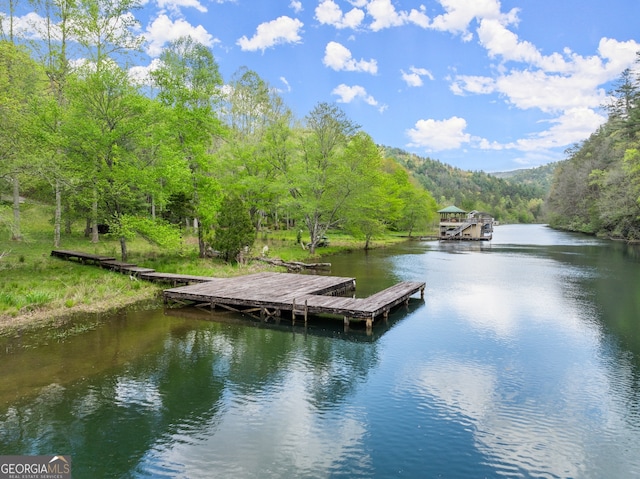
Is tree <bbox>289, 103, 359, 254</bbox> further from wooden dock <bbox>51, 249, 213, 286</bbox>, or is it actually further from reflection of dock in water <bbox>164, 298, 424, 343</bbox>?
reflection of dock in water <bbox>164, 298, 424, 343</bbox>

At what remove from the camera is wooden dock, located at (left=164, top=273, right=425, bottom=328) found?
1581 cm

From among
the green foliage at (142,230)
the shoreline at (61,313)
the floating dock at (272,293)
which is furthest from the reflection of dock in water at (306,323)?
the green foliage at (142,230)

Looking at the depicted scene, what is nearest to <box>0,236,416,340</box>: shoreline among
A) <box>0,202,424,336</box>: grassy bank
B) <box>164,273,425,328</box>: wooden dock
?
<box>0,202,424,336</box>: grassy bank

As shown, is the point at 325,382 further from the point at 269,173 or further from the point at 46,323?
the point at 269,173

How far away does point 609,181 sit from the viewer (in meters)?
55.1

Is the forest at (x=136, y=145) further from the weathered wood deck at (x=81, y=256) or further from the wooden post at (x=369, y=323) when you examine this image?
Result: the wooden post at (x=369, y=323)

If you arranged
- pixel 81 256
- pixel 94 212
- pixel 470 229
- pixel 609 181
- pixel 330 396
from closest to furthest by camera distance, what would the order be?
pixel 330 396, pixel 81 256, pixel 94 212, pixel 609 181, pixel 470 229

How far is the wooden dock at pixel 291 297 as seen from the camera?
15.8m

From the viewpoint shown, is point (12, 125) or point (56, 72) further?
point (56, 72)

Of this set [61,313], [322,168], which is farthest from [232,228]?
[322,168]

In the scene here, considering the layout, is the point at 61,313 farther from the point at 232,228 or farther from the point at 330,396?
the point at 330,396

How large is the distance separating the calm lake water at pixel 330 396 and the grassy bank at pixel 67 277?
1703mm

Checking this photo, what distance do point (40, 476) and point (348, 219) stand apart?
114 ft

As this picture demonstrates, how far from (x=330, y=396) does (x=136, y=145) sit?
60.3ft
